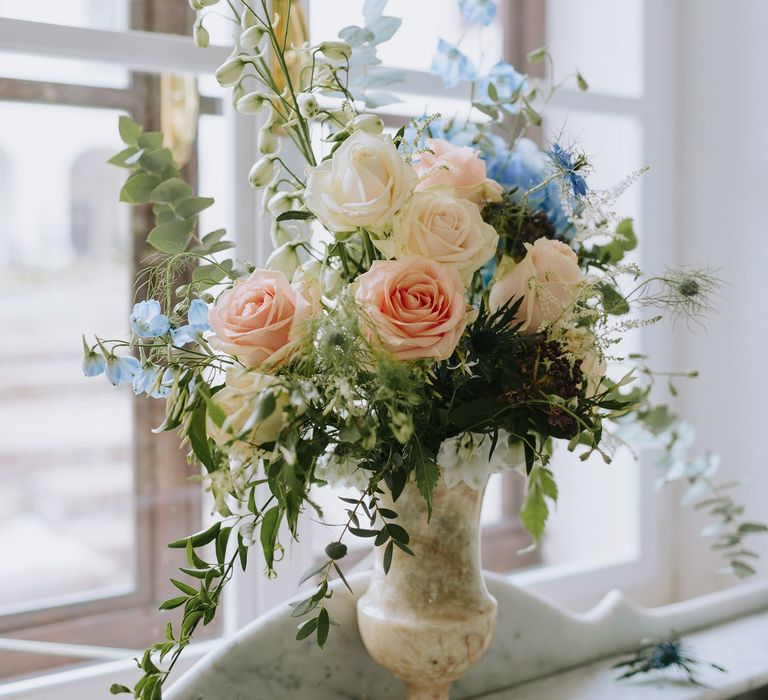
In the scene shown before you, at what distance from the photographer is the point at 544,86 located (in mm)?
1372

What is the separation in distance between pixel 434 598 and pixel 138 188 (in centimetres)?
50

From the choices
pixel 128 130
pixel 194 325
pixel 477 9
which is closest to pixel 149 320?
pixel 194 325

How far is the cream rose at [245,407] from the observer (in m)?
0.63

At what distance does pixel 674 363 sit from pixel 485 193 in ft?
2.77

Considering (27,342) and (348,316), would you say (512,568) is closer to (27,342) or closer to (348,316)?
(27,342)

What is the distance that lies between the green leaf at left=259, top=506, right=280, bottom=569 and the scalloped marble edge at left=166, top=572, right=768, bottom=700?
0.20 m

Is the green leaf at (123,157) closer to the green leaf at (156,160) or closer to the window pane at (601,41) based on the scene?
the green leaf at (156,160)

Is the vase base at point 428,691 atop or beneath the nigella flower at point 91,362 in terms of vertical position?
beneath

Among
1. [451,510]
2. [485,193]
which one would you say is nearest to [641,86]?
[485,193]

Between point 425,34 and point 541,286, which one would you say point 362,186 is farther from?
point 425,34

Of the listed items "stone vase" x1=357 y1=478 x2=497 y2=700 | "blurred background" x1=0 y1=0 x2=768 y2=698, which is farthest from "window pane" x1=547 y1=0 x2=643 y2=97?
"stone vase" x1=357 y1=478 x2=497 y2=700

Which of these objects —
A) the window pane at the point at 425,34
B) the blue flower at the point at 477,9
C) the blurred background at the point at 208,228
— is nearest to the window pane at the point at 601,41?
the blurred background at the point at 208,228

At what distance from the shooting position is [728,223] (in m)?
1.44

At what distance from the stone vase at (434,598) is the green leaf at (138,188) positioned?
1.29 ft
